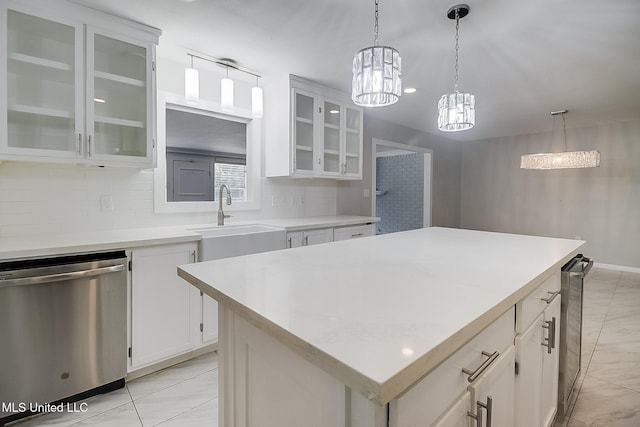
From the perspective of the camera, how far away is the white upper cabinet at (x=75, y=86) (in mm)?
1777

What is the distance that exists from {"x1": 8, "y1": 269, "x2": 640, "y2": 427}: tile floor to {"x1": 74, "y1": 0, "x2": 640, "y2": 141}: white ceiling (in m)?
2.36

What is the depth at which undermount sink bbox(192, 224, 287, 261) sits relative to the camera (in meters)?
2.20

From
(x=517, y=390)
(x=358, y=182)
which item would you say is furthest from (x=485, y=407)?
(x=358, y=182)

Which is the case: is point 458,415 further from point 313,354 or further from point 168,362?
point 168,362

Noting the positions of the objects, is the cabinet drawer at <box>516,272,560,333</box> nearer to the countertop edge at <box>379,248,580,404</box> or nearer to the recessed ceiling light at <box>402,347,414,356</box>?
the countertop edge at <box>379,248,580,404</box>

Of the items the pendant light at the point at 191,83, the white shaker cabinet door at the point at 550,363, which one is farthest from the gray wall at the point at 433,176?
the white shaker cabinet door at the point at 550,363

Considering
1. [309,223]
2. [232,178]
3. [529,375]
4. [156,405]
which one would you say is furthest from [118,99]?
[529,375]

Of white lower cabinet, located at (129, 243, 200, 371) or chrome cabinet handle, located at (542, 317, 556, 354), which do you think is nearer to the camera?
chrome cabinet handle, located at (542, 317, 556, 354)

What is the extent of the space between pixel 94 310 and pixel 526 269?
86.0 inches

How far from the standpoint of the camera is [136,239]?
192cm

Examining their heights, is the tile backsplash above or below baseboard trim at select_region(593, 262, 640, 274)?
above

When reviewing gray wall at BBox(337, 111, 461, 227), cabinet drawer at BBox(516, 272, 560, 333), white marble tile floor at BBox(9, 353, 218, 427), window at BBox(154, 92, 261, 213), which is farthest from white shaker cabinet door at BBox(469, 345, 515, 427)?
gray wall at BBox(337, 111, 461, 227)

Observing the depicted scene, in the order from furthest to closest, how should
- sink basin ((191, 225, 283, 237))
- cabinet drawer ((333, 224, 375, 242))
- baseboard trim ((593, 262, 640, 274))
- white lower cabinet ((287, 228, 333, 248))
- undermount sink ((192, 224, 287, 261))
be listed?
1. baseboard trim ((593, 262, 640, 274))
2. cabinet drawer ((333, 224, 375, 242))
3. white lower cabinet ((287, 228, 333, 248))
4. sink basin ((191, 225, 283, 237))
5. undermount sink ((192, 224, 287, 261))

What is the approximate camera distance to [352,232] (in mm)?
3299
